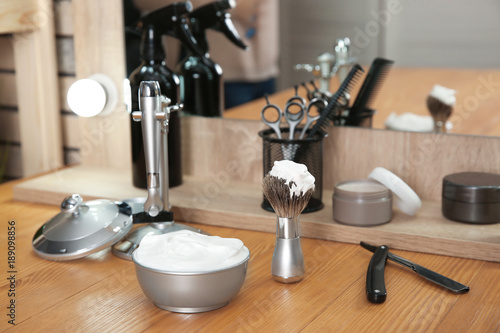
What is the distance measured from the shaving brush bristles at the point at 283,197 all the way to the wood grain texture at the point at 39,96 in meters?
0.74

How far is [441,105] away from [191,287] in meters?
0.57

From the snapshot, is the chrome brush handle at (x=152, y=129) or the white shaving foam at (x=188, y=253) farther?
the chrome brush handle at (x=152, y=129)

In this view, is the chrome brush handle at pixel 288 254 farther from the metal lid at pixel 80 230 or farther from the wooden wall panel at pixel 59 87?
the wooden wall panel at pixel 59 87

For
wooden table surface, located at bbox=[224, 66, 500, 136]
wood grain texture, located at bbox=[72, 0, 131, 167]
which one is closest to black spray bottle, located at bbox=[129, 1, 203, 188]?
wood grain texture, located at bbox=[72, 0, 131, 167]

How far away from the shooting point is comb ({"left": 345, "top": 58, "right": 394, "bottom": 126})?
1020 mm

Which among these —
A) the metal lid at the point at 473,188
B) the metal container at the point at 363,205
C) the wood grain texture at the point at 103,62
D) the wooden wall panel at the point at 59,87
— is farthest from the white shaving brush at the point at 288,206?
the wooden wall panel at the point at 59,87

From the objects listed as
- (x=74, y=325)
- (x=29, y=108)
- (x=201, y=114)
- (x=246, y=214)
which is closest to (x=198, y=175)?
(x=201, y=114)

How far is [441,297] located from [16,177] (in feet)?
3.36

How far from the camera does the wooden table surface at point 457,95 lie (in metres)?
0.98

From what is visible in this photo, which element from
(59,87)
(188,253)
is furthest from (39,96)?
(188,253)

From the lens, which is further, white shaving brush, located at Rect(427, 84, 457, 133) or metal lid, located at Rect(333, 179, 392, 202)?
white shaving brush, located at Rect(427, 84, 457, 133)

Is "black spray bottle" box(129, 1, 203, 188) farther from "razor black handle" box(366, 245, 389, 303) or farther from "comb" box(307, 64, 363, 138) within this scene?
"razor black handle" box(366, 245, 389, 303)

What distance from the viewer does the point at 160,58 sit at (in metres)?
1.03

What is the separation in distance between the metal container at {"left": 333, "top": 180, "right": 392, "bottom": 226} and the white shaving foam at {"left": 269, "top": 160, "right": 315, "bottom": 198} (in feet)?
0.59
